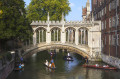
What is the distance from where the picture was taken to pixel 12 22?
21.5 meters

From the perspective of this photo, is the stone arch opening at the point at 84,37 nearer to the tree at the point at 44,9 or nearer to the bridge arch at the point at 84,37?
the bridge arch at the point at 84,37

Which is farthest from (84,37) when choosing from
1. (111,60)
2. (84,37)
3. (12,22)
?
(12,22)

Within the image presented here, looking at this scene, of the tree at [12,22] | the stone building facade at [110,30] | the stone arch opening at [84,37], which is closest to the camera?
the tree at [12,22]

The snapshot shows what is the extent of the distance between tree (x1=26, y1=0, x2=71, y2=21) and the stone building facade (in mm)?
10926

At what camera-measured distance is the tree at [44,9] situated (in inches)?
1471

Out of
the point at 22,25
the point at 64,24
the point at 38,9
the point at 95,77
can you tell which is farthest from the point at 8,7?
the point at 38,9

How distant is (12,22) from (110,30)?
1489cm

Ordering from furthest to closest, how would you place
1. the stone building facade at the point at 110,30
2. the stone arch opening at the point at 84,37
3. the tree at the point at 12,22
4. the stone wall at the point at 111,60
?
the stone arch opening at the point at 84,37 → the stone building facade at the point at 110,30 → the stone wall at the point at 111,60 → the tree at the point at 12,22

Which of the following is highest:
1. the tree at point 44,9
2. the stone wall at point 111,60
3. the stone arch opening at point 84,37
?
the tree at point 44,9

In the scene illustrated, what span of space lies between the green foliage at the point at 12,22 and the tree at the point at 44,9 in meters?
13.6

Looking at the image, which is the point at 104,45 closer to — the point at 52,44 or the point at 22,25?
the point at 52,44

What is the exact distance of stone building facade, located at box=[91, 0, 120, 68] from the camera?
925 inches

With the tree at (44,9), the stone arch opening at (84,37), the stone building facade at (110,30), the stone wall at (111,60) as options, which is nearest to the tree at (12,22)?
the stone arch opening at (84,37)

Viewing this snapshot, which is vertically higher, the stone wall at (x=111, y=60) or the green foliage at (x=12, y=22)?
the green foliage at (x=12, y=22)
